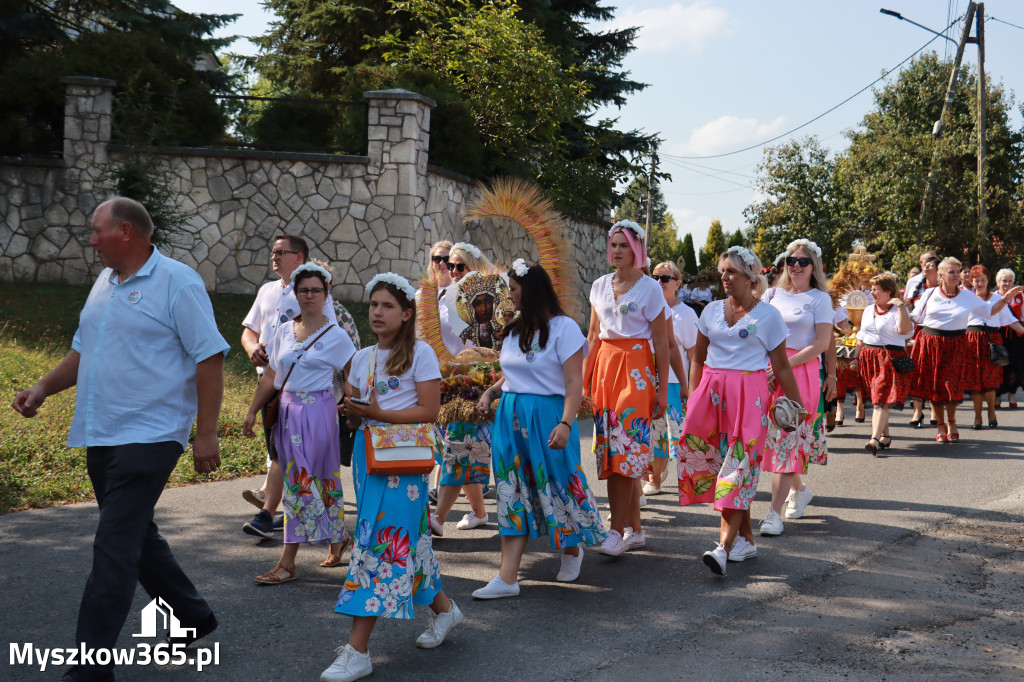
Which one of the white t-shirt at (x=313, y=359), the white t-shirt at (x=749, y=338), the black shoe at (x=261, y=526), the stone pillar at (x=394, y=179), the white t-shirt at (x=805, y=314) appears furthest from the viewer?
the stone pillar at (x=394, y=179)

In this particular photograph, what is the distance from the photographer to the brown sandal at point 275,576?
5.47 m

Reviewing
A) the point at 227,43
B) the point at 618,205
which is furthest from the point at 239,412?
the point at 618,205

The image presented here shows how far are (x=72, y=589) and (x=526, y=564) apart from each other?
258 centimetres

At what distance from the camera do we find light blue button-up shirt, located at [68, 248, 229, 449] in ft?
13.2

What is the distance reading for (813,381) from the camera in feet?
25.0

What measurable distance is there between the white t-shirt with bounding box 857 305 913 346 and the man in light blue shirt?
8806 mm

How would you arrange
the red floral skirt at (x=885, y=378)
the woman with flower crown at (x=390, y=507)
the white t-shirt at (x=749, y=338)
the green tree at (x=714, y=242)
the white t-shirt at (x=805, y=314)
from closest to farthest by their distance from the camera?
the woman with flower crown at (x=390, y=507)
the white t-shirt at (x=749, y=338)
the white t-shirt at (x=805, y=314)
the red floral skirt at (x=885, y=378)
the green tree at (x=714, y=242)

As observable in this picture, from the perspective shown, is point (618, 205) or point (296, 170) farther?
point (618, 205)

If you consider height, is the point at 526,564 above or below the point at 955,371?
below

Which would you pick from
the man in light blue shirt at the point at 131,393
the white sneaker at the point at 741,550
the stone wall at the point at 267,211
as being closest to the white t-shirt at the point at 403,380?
the man in light blue shirt at the point at 131,393

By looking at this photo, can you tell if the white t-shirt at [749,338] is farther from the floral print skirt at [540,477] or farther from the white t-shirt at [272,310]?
the white t-shirt at [272,310]

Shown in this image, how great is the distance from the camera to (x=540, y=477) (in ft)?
17.7

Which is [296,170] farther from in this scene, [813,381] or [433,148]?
[813,381]

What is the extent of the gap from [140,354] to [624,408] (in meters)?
3.05
